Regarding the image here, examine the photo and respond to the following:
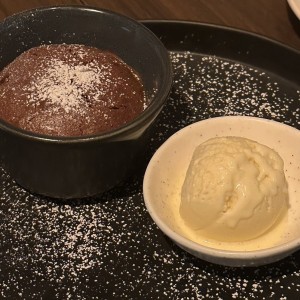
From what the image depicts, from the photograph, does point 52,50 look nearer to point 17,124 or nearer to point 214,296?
point 17,124

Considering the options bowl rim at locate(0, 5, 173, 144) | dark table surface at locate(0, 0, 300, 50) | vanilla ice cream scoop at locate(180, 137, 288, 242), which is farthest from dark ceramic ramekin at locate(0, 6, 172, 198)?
dark table surface at locate(0, 0, 300, 50)

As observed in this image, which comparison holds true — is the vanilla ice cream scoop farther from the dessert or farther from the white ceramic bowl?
the dessert

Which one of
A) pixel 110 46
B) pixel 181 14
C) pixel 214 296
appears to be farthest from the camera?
pixel 181 14

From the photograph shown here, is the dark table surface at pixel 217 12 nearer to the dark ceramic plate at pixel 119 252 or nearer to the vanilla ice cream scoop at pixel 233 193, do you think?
the dark ceramic plate at pixel 119 252

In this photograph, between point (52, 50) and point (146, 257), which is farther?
point (52, 50)

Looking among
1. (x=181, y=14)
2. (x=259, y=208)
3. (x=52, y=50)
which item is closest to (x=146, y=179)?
(x=259, y=208)

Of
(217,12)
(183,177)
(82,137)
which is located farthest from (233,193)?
(217,12)

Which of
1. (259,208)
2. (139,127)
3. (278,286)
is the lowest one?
(278,286)
